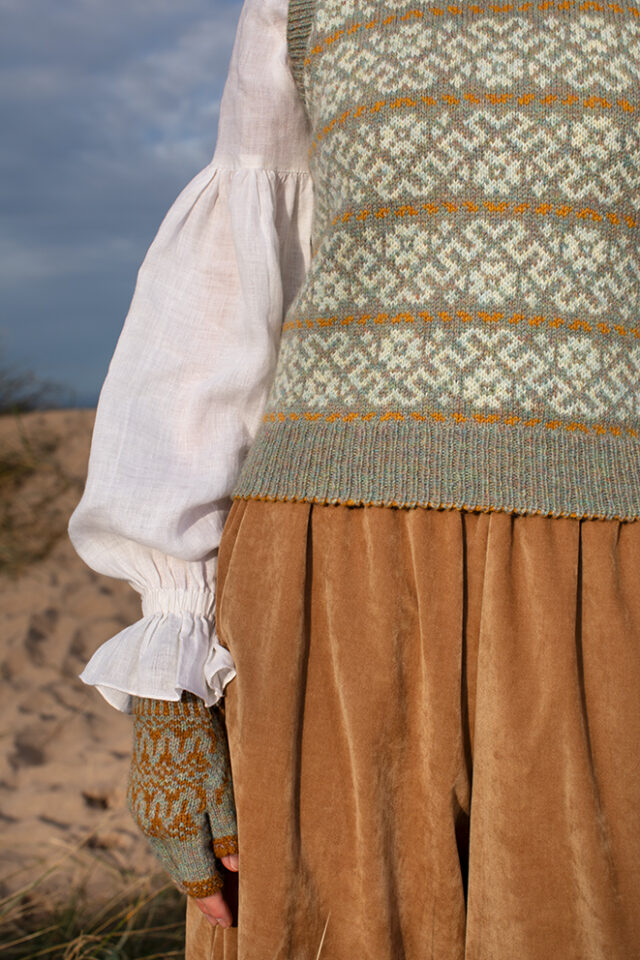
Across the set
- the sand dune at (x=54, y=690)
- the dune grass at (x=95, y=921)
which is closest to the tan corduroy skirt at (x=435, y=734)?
the dune grass at (x=95, y=921)

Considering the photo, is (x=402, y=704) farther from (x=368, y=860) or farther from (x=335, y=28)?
(x=335, y=28)

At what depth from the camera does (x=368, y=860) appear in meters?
0.87

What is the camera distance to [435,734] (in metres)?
0.86

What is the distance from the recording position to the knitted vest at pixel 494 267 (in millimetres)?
895

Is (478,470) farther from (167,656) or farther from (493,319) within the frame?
(167,656)

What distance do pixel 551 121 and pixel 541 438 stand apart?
360 millimetres

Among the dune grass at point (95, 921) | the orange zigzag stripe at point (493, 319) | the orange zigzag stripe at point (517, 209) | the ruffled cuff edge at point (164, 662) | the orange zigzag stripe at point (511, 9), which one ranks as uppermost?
the orange zigzag stripe at point (511, 9)

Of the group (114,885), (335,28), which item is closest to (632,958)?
(335,28)

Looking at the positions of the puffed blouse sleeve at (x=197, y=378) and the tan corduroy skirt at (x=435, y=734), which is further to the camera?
the puffed blouse sleeve at (x=197, y=378)

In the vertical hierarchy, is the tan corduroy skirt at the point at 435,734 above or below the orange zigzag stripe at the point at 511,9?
below

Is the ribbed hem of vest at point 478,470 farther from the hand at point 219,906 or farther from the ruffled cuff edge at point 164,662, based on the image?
the hand at point 219,906

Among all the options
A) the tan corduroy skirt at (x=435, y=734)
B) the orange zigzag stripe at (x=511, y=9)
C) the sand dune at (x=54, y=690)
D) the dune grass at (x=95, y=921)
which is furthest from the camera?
the sand dune at (x=54, y=690)

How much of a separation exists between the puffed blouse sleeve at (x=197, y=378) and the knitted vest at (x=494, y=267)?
0.16 m

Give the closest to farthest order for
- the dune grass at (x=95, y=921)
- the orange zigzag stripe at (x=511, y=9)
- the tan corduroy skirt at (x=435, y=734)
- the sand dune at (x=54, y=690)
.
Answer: the tan corduroy skirt at (x=435, y=734) → the orange zigzag stripe at (x=511, y=9) → the dune grass at (x=95, y=921) → the sand dune at (x=54, y=690)
